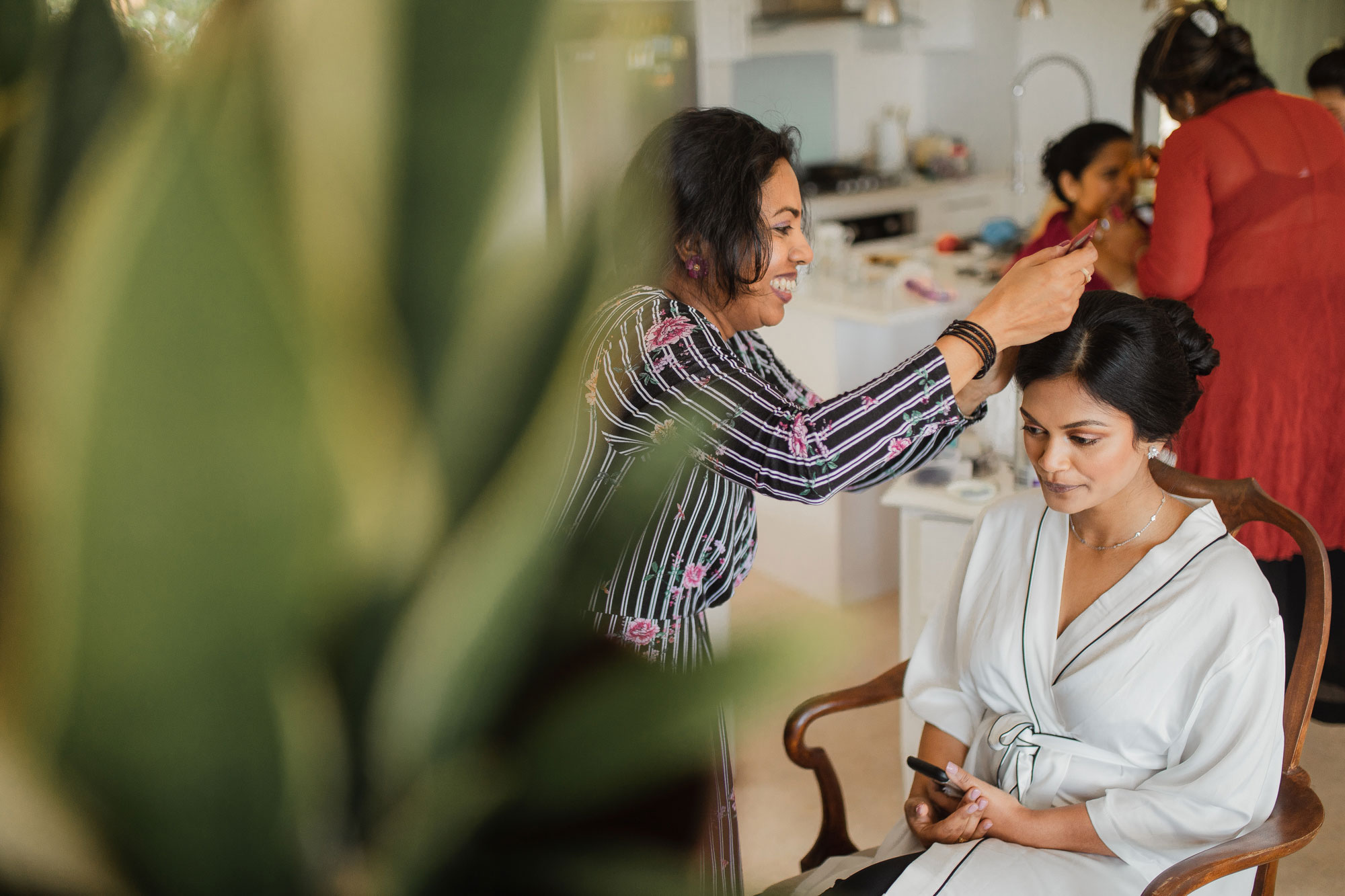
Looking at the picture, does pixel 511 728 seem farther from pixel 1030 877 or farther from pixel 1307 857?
pixel 1307 857

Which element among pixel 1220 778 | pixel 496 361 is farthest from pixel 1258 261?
pixel 496 361

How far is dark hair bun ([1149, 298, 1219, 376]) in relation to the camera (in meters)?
1.47

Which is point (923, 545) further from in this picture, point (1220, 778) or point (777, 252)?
point (777, 252)

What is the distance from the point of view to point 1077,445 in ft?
4.67

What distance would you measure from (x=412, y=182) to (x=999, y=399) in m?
2.21

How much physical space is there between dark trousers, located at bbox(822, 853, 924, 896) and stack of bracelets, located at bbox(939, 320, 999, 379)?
65 cm

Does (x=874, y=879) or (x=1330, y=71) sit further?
(x=1330, y=71)

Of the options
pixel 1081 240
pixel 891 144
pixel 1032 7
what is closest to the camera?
pixel 1081 240

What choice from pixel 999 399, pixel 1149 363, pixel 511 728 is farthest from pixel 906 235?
pixel 511 728

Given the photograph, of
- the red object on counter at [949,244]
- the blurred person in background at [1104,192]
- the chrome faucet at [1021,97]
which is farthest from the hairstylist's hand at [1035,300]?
the chrome faucet at [1021,97]

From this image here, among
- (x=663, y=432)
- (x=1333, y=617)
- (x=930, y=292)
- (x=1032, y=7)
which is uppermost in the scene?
(x=1032, y=7)

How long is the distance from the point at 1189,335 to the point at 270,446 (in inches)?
59.7

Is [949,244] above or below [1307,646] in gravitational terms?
above

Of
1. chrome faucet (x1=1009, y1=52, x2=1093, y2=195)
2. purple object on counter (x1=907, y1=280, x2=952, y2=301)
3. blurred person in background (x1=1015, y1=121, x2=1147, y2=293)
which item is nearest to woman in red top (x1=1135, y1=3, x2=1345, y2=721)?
blurred person in background (x1=1015, y1=121, x2=1147, y2=293)
